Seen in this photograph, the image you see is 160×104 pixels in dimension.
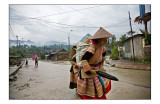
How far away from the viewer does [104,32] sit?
1716mm

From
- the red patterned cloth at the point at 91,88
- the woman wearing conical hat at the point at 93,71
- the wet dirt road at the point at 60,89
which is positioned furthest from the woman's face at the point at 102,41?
the wet dirt road at the point at 60,89

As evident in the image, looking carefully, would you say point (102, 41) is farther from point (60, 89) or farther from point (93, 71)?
point (60, 89)

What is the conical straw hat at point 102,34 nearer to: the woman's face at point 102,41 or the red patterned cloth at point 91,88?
the woman's face at point 102,41

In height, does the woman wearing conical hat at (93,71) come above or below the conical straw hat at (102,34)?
below

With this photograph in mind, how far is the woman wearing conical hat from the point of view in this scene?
5.62ft

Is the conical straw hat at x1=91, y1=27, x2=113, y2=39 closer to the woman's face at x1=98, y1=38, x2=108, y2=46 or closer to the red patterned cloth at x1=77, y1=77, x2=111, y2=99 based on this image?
the woman's face at x1=98, y1=38, x2=108, y2=46

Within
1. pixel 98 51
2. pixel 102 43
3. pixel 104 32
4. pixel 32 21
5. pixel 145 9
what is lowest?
pixel 98 51

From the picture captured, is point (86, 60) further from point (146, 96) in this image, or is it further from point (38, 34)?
point (38, 34)

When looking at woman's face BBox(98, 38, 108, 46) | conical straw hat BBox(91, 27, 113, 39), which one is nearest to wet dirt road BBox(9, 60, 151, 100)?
woman's face BBox(98, 38, 108, 46)

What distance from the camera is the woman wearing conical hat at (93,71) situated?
67.4 inches

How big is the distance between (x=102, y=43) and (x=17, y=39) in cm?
242

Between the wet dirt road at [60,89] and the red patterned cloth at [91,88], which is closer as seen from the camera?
the red patterned cloth at [91,88]
